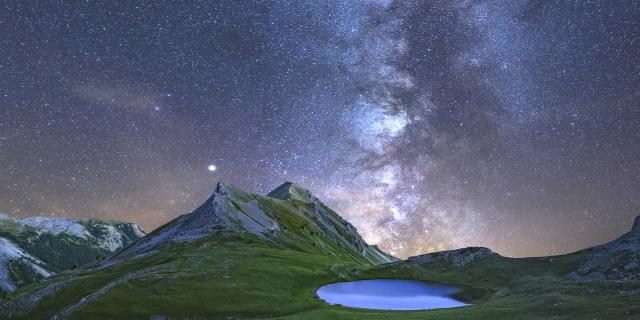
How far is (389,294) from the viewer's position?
329 feet

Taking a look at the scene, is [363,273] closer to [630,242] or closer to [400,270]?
[400,270]

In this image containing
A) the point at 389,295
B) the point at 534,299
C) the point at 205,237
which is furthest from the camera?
the point at 205,237

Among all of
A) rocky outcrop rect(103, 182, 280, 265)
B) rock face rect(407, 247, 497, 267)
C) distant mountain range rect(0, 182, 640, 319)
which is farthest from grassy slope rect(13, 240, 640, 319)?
rocky outcrop rect(103, 182, 280, 265)

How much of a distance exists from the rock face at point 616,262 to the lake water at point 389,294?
90.3ft

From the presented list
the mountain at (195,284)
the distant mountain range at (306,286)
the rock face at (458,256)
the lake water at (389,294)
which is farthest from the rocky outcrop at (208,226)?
the lake water at (389,294)

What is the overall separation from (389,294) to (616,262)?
156 feet

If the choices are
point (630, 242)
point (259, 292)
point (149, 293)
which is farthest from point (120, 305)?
point (630, 242)

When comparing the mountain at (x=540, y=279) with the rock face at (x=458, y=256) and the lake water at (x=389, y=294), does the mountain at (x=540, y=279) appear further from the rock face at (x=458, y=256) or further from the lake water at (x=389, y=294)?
the lake water at (x=389, y=294)

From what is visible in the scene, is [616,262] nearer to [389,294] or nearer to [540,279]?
[540,279]

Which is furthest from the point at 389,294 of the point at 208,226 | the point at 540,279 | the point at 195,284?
the point at 208,226

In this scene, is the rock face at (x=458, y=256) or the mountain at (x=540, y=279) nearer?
the mountain at (x=540, y=279)

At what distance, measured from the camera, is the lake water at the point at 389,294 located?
86.7m

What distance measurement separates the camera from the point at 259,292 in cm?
9025

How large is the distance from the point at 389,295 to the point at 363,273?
18911 millimetres
